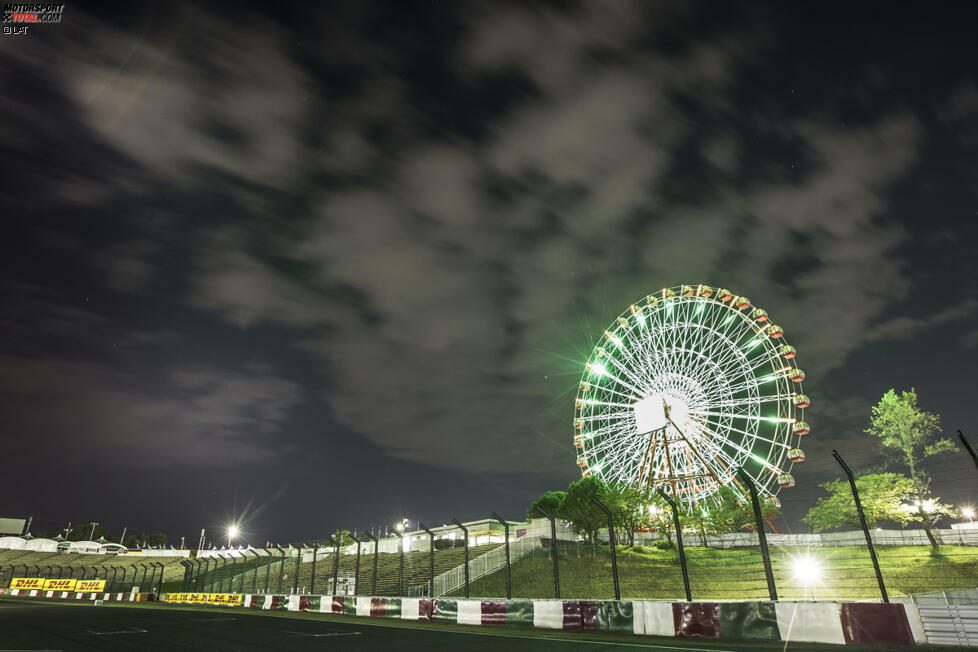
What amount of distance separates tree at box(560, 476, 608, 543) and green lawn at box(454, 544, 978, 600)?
7.86m

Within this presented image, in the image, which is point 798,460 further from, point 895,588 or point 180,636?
point 180,636

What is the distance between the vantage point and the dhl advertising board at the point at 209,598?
33.8 meters

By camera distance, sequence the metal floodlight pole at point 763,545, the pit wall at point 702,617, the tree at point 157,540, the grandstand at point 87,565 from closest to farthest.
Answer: the pit wall at point 702,617 → the metal floodlight pole at point 763,545 → the grandstand at point 87,565 → the tree at point 157,540


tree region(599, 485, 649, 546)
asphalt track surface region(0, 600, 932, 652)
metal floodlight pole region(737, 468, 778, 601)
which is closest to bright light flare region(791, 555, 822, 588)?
tree region(599, 485, 649, 546)

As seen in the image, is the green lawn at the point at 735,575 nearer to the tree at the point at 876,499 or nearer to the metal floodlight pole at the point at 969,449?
the tree at the point at 876,499

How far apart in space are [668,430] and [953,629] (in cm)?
3972

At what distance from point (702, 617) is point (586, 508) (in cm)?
4170

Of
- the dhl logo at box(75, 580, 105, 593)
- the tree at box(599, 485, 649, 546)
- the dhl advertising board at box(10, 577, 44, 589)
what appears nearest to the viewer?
→ the dhl logo at box(75, 580, 105, 593)

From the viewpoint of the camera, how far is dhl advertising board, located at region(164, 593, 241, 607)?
33781 mm

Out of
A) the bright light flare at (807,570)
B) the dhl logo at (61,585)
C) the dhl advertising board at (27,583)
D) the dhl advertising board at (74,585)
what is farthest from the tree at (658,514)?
the dhl advertising board at (27,583)

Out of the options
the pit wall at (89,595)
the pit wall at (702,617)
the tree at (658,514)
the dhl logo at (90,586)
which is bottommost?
the pit wall at (89,595)

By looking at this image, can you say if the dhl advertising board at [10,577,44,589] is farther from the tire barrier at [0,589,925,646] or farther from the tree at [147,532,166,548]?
the tree at [147,532,166,548]

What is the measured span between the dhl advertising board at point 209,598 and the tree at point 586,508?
2958 cm

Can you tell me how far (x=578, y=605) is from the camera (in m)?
16.1
